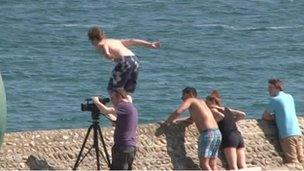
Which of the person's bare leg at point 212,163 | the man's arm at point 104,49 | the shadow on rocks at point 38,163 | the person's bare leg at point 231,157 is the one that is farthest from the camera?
the person's bare leg at point 231,157

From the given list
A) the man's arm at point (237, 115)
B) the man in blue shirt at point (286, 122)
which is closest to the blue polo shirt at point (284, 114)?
the man in blue shirt at point (286, 122)

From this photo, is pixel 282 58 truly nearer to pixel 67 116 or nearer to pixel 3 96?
pixel 67 116

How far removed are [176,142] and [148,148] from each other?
1.42ft

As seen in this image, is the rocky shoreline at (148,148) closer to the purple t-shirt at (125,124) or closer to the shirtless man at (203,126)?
the shirtless man at (203,126)

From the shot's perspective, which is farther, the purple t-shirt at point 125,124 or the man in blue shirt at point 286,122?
the man in blue shirt at point 286,122

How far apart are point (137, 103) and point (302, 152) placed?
32.1 m

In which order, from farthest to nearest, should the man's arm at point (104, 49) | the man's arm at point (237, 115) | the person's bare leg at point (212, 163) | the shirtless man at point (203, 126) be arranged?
the man's arm at point (237, 115), the person's bare leg at point (212, 163), the shirtless man at point (203, 126), the man's arm at point (104, 49)

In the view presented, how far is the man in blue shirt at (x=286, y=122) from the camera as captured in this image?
63.0 ft

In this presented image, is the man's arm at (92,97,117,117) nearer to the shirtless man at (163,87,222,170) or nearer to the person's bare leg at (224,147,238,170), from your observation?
the shirtless man at (163,87,222,170)

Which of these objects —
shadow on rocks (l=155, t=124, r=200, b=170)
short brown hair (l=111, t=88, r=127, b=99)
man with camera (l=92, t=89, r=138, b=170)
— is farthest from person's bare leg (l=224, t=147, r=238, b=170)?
short brown hair (l=111, t=88, r=127, b=99)

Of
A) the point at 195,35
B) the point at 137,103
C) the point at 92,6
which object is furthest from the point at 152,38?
the point at 137,103

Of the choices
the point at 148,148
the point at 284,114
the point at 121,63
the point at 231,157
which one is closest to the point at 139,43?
the point at 121,63

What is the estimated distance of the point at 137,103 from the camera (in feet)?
169

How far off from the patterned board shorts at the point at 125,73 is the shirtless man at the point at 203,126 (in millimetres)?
1057
